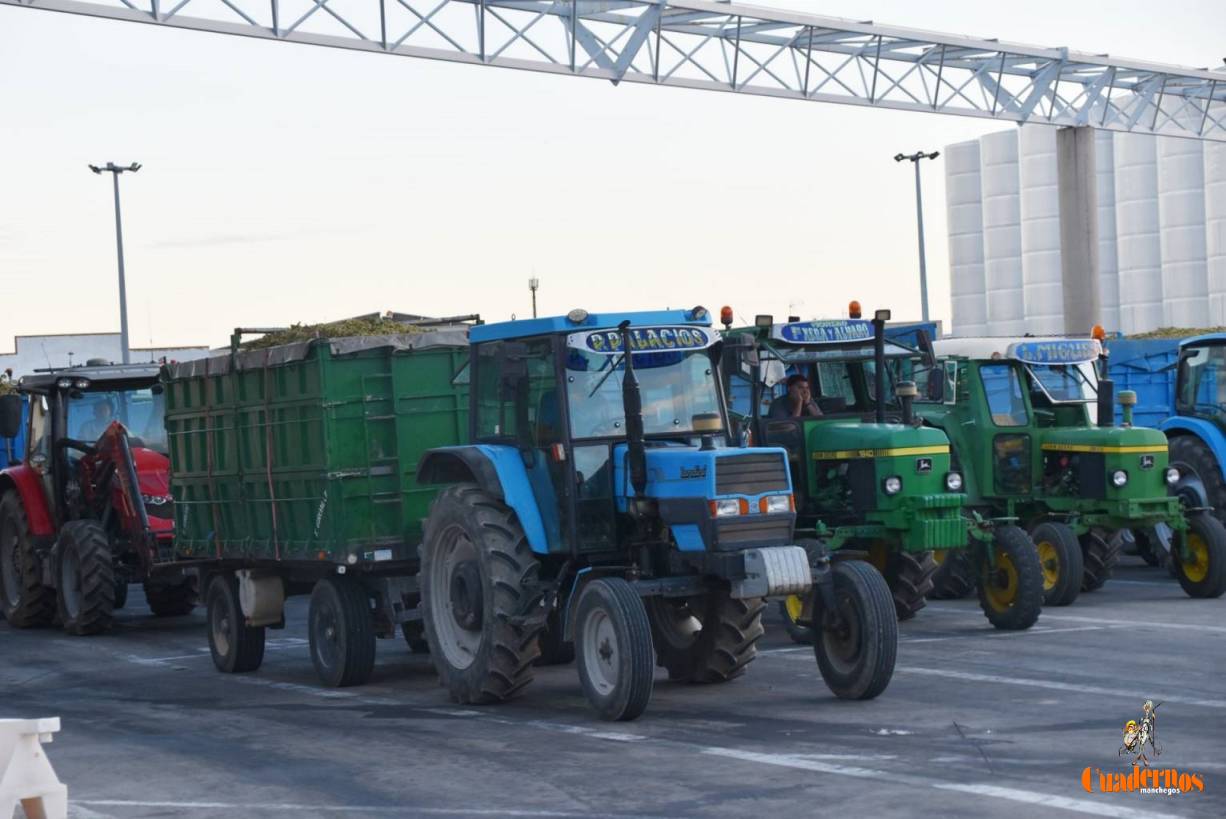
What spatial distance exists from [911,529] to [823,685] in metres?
2.74

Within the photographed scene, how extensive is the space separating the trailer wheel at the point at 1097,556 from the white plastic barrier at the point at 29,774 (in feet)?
38.6

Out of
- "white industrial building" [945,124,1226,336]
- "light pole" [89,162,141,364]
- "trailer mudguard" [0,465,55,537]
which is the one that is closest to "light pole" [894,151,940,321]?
"white industrial building" [945,124,1226,336]

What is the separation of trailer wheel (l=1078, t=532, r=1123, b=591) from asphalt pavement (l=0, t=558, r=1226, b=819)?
6.98ft

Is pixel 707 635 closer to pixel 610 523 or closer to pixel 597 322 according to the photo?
pixel 610 523

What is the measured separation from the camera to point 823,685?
12406mm

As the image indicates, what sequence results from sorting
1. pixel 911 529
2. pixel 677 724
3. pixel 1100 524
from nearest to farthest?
pixel 677 724
pixel 911 529
pixel 1100 524

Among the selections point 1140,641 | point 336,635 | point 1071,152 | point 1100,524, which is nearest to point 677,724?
point 336,635

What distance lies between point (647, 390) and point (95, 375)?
955cm

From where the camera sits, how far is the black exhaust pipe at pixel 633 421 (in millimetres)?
11102

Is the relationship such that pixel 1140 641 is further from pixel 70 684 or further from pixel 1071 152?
pixel 1071 152

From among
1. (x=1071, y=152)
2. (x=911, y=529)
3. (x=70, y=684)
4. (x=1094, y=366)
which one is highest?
(x=1071, y=152)

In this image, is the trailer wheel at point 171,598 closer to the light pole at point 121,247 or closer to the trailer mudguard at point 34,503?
the trailer mudguard at point 34,503

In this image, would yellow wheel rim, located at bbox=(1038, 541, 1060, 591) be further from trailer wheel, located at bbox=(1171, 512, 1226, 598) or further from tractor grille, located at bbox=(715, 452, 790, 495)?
tractor grille, located at bbox=(715, 452, 790, 495)

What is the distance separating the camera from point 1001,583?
15.3 metres
